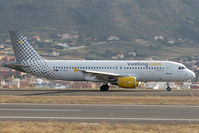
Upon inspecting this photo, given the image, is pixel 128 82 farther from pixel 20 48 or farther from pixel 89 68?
pixel 20 48

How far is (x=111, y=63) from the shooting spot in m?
49.8

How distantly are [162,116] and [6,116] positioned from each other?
8.84 meters

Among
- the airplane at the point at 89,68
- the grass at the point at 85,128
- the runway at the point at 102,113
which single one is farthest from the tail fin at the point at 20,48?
the grass at the point at 85,128

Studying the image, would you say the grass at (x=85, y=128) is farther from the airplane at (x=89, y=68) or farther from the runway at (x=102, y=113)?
the airplane at (x=89, y=68)

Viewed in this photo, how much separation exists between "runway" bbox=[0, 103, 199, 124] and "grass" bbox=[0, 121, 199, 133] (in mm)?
1580

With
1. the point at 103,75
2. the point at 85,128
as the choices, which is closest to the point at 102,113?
the point at 85,128

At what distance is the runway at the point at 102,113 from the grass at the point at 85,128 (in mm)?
1580

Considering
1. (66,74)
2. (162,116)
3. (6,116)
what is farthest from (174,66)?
(6,116)

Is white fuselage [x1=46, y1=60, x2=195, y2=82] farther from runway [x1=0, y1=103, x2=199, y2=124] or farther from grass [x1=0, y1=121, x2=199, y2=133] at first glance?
grass [x1=0, y1=121, x2=199, y2=133]

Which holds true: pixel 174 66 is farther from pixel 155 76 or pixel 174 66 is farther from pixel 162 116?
pixel 162 116

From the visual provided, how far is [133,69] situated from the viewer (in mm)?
49062

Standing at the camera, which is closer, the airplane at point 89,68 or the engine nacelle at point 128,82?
the engine nacelle at point 128,82

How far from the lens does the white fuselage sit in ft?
161

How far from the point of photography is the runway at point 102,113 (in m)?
23.4
